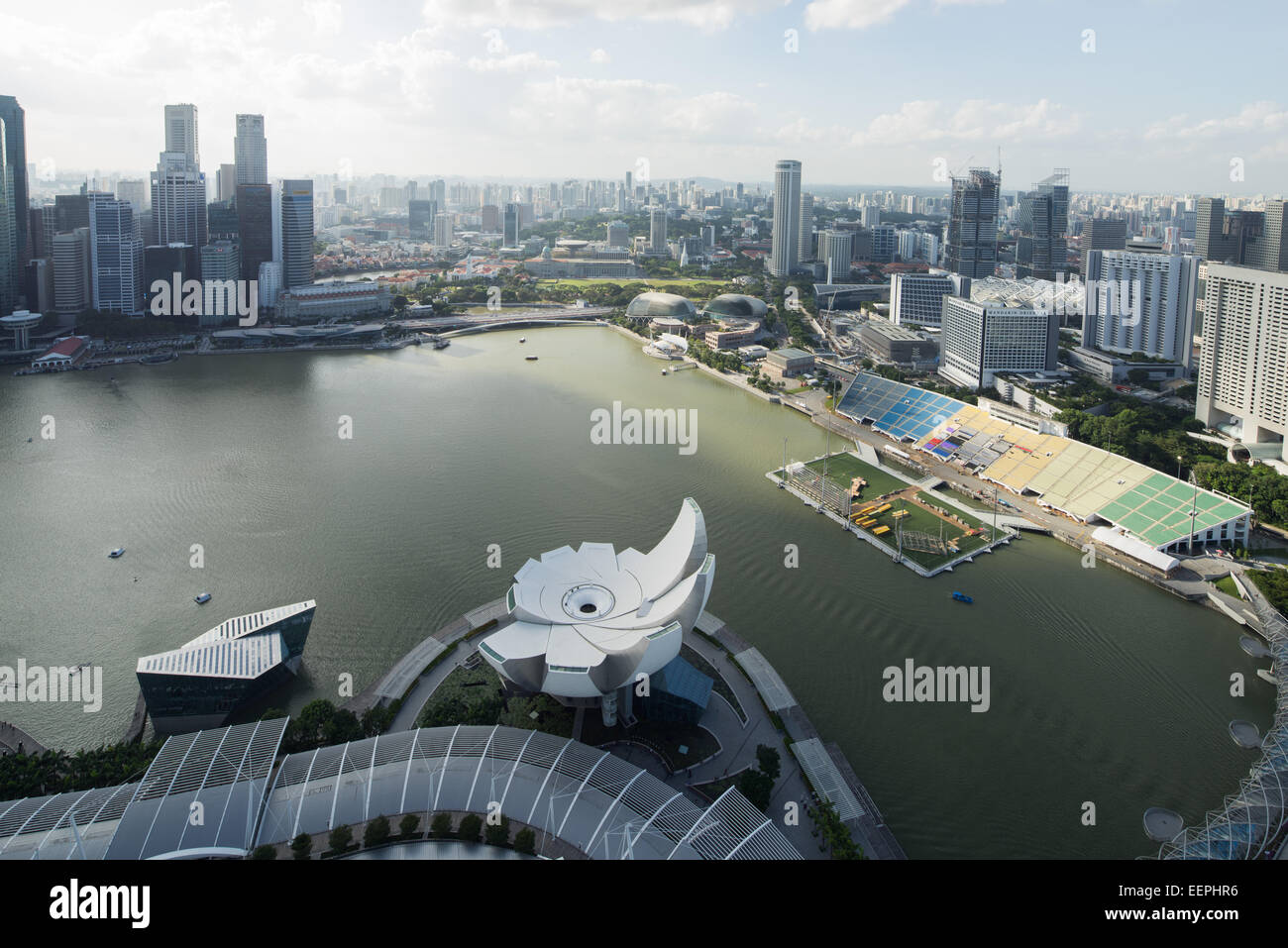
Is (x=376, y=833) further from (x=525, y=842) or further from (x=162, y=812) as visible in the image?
(x=162, y=812)

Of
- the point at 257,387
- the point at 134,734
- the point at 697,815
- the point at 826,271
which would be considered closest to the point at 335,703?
the point at 134,734

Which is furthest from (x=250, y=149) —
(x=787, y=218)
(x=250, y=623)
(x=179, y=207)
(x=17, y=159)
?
(x=250, y=623)

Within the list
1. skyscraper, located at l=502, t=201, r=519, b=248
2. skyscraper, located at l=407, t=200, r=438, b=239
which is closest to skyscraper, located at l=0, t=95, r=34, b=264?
skyscraper, located at l=502, t=201, r=519, b=248

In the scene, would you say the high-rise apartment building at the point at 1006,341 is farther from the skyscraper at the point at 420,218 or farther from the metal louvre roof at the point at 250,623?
the skyscraper at the point at 420,218

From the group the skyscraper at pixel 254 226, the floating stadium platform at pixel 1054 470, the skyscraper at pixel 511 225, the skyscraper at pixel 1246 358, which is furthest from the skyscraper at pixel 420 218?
the skyscraper at pixel 1246 358

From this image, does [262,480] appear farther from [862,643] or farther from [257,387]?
[862,643]

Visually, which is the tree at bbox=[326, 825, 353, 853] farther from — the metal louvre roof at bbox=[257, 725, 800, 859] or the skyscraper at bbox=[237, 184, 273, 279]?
the skyscraper at bbox=[237, 184, 273, 279]
